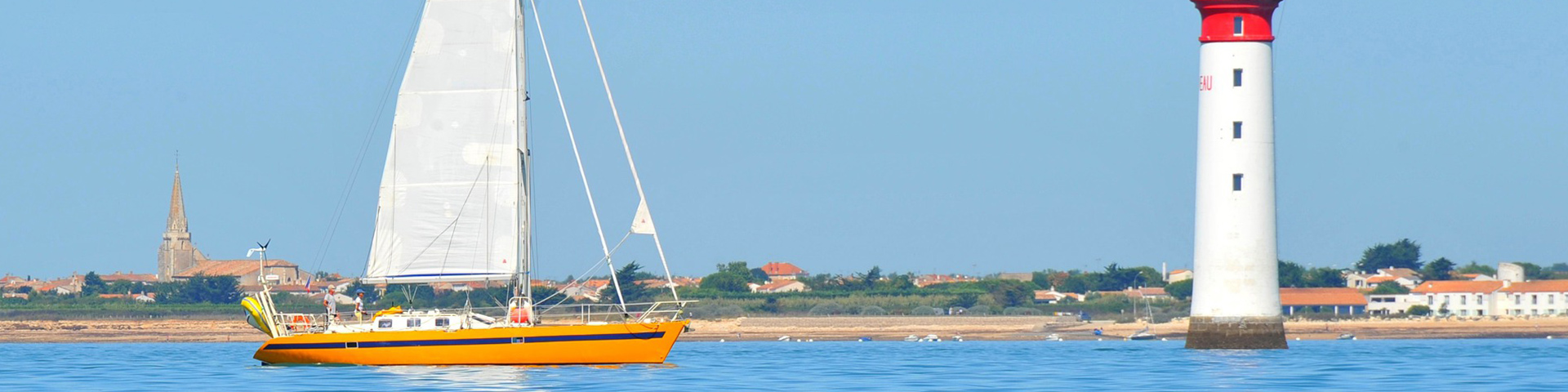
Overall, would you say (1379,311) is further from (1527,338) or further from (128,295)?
(128,295)

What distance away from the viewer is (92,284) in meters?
146

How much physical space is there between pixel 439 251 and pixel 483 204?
129 centimetres

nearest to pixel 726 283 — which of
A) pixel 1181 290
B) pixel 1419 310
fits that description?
pixel 1181 290

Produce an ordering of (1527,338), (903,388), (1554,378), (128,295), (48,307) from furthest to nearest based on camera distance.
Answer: (128,295)
(48,307)
(1527,338)
(1554,378)
(903,388)

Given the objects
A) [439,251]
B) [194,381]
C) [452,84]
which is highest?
[452,84]

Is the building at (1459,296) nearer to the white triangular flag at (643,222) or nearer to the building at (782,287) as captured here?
the building at (782,287)

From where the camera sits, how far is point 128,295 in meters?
136

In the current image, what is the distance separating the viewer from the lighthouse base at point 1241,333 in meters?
47.5

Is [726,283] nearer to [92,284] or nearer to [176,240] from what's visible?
[92,284]

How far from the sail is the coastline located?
49961 mm

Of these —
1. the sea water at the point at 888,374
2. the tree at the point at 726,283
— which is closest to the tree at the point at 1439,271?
the tree at the point at 726,283

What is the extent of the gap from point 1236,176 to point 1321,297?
61294mm

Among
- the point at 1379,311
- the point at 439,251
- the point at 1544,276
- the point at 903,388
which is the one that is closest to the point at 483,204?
the point at 439,251

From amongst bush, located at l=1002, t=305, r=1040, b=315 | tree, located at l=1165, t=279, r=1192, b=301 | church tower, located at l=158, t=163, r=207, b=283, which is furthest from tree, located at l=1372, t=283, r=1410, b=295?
church tower, located at l=158, t=163, r=207, b=283
